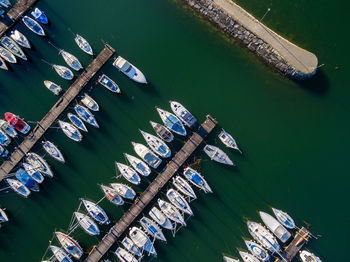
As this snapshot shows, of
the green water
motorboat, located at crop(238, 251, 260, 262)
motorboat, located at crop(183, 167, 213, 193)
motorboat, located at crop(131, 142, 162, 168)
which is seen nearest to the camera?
motorboat, located at crop(131, 142, 162, 168)

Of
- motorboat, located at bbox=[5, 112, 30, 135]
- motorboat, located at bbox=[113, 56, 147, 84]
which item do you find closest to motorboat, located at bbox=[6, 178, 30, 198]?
motorboat, located at bbox=[5, 112, 30, 135]

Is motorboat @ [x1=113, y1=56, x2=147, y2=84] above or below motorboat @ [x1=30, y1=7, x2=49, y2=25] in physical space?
above

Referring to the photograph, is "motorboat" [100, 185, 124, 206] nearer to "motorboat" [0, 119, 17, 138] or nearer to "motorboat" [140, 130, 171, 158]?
"motorboat" [140, 130, 171, 158]

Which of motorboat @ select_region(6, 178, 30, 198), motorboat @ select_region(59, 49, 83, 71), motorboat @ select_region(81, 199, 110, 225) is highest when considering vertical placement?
motorboat @ select_region(59, 49, 83, 71)

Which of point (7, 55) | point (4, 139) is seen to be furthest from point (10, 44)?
point (4, 139)

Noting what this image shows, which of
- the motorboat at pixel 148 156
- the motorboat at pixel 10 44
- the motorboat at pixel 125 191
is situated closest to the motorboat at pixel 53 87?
the motorboat at pixel 10 44

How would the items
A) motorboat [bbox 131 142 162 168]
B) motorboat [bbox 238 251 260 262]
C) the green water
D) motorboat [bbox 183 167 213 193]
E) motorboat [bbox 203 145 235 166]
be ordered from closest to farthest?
motorboat [bbox 131 142 162 168] < motorboat [bbox 183 167 213 193] < motorboat [bbox 203 145 235 166] < motorboat [bbox 238 251 260 262] < the green water

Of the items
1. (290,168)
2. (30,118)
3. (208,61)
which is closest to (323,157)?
(290,168)
